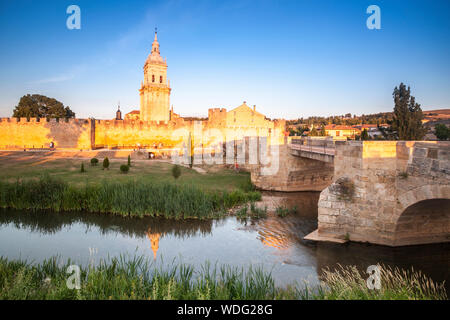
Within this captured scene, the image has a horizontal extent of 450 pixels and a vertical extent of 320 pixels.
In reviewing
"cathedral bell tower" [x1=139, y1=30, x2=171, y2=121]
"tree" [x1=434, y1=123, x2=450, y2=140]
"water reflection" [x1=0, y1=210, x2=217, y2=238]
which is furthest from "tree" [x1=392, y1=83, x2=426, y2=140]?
"cathedral bell tower" [x1=139, y1=30, x2=171, y2=121]

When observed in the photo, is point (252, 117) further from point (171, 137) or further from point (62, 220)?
point (62, 220)

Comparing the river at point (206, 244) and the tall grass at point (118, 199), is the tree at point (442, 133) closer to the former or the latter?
the river at point (206, 244)

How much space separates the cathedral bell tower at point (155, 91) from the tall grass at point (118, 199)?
3905 cm

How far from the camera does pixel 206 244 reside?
994cm

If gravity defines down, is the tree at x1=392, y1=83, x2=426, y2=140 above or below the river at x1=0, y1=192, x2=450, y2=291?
above

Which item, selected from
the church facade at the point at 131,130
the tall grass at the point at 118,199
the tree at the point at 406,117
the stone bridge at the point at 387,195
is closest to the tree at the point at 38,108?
the church facade at the point at 131,130

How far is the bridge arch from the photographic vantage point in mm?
8250

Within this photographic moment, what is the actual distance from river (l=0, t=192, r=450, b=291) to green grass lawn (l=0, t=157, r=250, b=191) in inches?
172

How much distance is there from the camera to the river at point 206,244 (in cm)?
820

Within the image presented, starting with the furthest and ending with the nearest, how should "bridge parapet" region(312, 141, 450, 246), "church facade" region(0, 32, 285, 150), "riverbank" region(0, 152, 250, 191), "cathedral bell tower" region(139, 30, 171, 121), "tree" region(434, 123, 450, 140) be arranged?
"cathedral bell tower" region(139, 30, 171, 121) < "tree" region(434, 123, 450, 140) < "church facade" region(0, 32, 285, 150) < "riverbank" region(0, 152, 250, 191) < "bridge parapet" region(312, 141, 450, 246)

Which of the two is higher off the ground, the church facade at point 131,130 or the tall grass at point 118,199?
the church facade at point 131,130

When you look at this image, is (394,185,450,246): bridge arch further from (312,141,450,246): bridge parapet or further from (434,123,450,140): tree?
(434,123,450,140): tree

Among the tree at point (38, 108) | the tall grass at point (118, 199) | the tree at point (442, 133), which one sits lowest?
the tall grass at point (118, 199)
